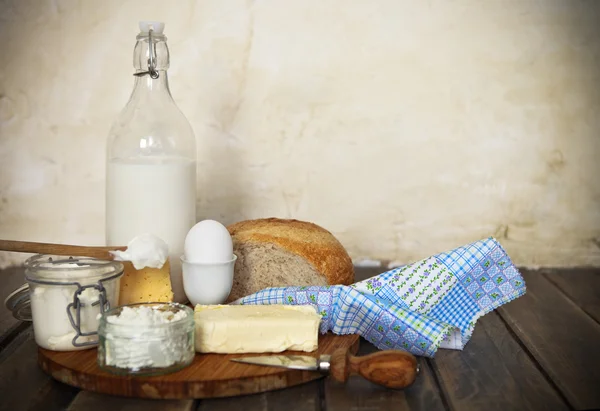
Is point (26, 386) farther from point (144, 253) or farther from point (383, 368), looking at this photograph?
point (383, 368)

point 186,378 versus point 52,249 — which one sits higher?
point 52,249

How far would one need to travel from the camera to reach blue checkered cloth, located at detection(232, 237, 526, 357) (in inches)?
48.9

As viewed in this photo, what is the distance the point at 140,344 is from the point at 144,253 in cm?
23

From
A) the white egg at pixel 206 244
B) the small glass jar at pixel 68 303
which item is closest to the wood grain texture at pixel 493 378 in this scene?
the white egg at pixel 206 244

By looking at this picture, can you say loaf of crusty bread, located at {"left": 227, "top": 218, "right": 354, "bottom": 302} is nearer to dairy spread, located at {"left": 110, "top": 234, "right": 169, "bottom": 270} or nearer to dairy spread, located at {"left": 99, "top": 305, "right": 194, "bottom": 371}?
dairy spread, located at {"left": 110, "top": 234, "right": 169, "bottom": 270}

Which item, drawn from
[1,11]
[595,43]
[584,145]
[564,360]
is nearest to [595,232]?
[584,145]

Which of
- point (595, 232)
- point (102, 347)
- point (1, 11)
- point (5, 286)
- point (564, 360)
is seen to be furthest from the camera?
point (595, 232)

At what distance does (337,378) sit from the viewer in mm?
1046

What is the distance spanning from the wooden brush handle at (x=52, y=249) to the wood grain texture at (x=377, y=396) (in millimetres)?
438

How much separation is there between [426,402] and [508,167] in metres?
0.99

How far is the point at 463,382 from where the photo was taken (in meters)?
1.10

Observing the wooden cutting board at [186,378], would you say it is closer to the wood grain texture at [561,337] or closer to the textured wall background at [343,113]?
the wood grain texture at [561,337]

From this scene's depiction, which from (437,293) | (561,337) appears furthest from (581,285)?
(437,293)

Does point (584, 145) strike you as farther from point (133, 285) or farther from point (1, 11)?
point (1, 11)
